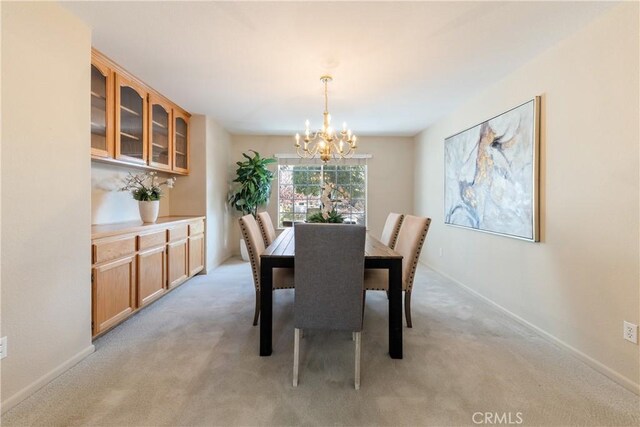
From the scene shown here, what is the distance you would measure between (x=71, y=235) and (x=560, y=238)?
3.45 metres

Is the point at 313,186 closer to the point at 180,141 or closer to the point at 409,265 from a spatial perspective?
the point at 180,141

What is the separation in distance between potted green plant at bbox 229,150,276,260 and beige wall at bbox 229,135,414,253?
0.43 meters

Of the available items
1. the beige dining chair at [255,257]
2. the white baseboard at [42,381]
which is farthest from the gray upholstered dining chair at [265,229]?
the white baseboard at [42,381]

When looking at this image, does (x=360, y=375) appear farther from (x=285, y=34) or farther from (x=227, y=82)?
(x=227, y=82)

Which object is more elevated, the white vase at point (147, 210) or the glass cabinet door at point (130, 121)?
the glass cabinet door at point (130, 121)

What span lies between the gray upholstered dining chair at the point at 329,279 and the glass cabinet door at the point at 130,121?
215 centimetres

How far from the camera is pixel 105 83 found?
2.51 meters

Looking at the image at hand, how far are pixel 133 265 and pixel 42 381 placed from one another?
3.33ft

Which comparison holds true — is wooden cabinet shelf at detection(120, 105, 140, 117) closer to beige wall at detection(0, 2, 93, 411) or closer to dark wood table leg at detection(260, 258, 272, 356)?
beige wall at detection(0, 2, 93, 411)

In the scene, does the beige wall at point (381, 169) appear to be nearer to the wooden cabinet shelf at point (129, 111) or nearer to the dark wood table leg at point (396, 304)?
the wooden cabinet shelf at point (129, 111)

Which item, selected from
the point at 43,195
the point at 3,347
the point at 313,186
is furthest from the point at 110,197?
the point at 313,186

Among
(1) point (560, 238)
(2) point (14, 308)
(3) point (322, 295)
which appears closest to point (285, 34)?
(3) point (322, 295)

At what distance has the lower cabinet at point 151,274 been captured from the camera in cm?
265

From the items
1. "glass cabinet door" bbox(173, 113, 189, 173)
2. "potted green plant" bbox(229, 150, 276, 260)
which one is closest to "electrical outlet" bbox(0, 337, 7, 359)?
"glass cabinet door" bbox(173, 113, 189, 173)
